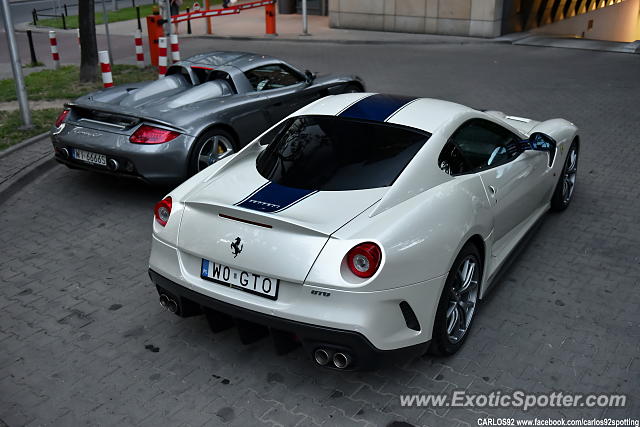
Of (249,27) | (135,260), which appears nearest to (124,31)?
(249,27)

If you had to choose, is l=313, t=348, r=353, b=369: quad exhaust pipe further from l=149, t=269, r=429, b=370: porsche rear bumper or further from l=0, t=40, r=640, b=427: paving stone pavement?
l=0, t=40, r=640, b=427: paving stone pavement

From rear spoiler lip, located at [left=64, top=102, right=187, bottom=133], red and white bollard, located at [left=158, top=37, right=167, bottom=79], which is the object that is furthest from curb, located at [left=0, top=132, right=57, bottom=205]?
red and white bollard, located at [left=158, top=37, right=167, bottom=79]

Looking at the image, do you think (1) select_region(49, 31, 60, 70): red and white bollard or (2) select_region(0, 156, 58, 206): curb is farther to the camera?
(1) select_region(49, 31, 60, 70): red and white bollard

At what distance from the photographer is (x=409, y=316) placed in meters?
3.62

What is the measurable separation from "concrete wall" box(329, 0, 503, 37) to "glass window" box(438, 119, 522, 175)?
15153 mm

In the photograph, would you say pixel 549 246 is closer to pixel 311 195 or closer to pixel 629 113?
pixel 311 195

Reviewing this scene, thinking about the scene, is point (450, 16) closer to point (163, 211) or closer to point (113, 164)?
point (113, 164)

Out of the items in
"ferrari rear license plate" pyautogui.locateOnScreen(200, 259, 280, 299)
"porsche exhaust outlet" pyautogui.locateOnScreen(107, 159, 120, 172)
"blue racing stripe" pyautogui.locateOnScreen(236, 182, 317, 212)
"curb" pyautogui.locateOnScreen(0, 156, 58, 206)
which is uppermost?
"blue racing stripe" pyautogui.locateOnScreen(236, 182, 317, 212)

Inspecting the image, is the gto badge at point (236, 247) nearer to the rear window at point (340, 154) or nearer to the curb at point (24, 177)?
the rear window at point (340, 154)

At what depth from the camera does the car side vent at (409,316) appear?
3572 mm

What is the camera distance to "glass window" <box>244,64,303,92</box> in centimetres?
777

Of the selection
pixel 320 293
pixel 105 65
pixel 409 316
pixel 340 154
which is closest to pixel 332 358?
pixel 320 293

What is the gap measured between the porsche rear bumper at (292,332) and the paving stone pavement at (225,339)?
0.33m

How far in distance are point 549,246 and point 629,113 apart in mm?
5924
